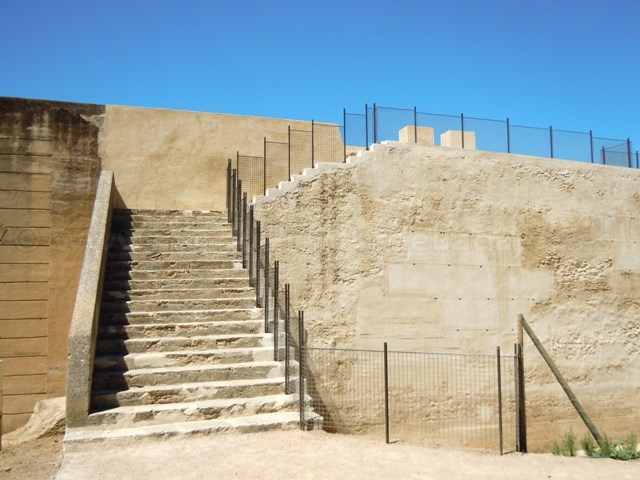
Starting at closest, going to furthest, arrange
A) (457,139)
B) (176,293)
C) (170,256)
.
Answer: (176,293) → (170,256) → (457,139)

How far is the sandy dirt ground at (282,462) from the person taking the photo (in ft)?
18.0

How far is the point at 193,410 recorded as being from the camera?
6.88m

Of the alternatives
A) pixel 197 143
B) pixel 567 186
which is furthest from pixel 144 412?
pixel 567 186

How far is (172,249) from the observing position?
9.94m

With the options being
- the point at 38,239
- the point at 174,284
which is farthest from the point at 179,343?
the point at 38,239

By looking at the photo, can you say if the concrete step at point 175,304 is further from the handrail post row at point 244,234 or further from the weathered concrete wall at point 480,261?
the weathered concrete wall at point 480,261

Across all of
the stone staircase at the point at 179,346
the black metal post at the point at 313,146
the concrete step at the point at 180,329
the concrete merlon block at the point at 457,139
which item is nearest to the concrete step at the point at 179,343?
the stone staircase at the point at 179,346

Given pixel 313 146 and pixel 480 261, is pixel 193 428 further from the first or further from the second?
pixel 313 146

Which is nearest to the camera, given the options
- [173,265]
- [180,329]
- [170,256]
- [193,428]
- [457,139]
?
[193,428]

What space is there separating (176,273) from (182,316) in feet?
3.95

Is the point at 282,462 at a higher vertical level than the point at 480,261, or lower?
lower

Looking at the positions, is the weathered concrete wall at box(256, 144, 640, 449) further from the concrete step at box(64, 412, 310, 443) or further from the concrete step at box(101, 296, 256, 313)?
the concrete step at box(64, 412, 310, 443)

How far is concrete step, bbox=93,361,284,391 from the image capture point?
719cm

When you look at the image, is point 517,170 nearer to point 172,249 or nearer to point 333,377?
point 333,377
